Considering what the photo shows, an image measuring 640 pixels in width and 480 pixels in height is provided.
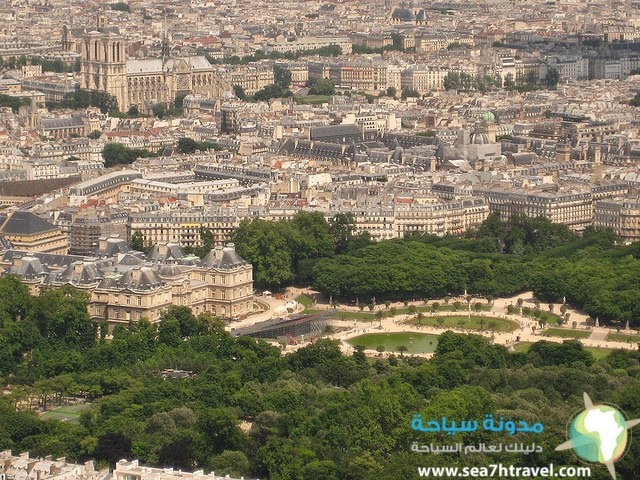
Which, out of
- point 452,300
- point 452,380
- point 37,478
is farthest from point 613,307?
point 37,478

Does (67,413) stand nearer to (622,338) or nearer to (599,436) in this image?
(599,436)

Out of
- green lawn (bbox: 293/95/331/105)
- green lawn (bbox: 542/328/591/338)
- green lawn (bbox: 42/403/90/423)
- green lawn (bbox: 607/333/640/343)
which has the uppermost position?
green lawn (bbox: 42/403/90/423)

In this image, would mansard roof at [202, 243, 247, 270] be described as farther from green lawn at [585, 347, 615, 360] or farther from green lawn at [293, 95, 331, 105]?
green lawn at [293, 95, 331, 105]

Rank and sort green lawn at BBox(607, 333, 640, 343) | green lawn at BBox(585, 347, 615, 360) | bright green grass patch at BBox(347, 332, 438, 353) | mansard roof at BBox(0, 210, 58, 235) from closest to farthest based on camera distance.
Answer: green lawn at BBox(585, 347, 615, 360)
bright green grass patch at BBox(347, 332, 438, 353)
green lawn at BBox(607, 333, 640, 343)
mansard roof at BBox(0, 210, 58, 235)

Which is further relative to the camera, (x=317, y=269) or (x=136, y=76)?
(x=136, y=76)

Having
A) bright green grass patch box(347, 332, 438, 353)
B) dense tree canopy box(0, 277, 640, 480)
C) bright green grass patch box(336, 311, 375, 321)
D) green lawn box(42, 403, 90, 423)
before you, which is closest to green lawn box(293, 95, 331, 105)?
bright green grass patch box(336, 311, 375, 321)

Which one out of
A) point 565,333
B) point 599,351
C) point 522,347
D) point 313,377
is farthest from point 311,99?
point 313,377

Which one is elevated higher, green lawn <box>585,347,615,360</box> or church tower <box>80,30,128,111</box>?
church tower <box>80,30,128,111</box>
